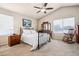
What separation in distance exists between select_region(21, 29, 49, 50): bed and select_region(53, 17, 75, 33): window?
10.8 inches

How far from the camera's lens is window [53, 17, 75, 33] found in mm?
2150

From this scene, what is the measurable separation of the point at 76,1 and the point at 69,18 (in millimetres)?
381

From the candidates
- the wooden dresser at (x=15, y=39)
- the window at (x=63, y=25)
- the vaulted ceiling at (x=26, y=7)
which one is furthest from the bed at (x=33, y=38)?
the vaulted ceiling at (x=26, y=7)

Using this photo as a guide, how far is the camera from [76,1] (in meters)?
2.12

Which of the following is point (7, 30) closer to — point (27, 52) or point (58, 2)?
point (27, 52)

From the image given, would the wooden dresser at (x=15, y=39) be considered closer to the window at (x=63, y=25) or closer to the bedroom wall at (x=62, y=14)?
the bedroom wall at (x=62, y=14)

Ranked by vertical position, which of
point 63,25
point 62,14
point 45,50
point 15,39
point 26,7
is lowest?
point 45,50

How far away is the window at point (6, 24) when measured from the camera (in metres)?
2.13

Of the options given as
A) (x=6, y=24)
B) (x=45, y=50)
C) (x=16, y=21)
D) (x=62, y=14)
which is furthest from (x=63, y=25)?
(x=6, y=24)

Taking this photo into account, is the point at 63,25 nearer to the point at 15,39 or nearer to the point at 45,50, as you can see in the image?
the point at 45,50

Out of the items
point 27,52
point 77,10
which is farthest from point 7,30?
point 77,10

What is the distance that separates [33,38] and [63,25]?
0.72 m

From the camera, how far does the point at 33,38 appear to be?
216 cm

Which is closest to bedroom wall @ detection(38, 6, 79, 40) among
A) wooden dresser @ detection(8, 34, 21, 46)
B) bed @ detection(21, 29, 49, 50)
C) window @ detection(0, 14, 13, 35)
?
bed @ detection(21, 29, 49, 50)
